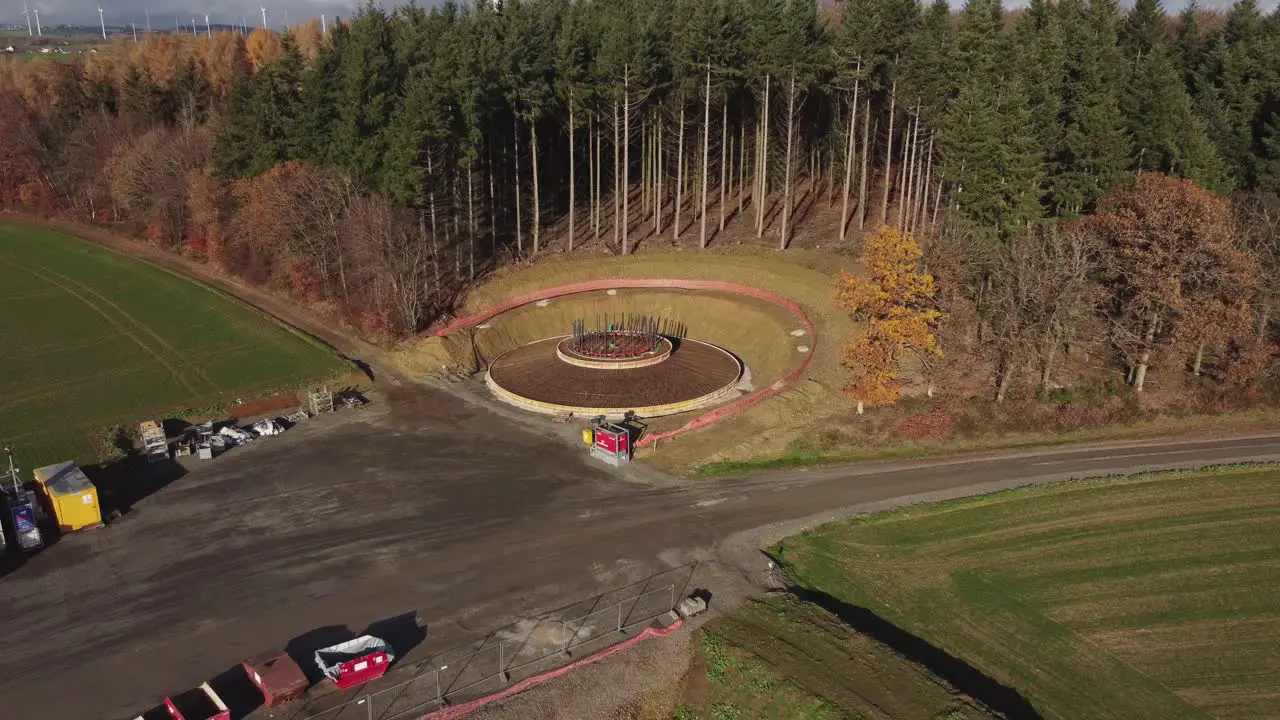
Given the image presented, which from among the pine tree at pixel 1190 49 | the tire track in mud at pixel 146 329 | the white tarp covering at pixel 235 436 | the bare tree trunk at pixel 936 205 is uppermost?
the pine tree at pixel 1190 49

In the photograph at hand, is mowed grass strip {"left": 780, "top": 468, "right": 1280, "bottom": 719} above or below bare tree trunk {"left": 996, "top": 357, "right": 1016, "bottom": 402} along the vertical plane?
below

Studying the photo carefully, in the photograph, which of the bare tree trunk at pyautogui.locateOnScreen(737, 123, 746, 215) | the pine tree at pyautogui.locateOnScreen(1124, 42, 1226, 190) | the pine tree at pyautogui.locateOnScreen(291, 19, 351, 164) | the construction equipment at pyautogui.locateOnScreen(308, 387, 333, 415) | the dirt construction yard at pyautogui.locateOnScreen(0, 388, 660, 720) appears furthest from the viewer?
the bare tree trunk at pyautogui.locateOnScreen(737, 123, 746, 215)

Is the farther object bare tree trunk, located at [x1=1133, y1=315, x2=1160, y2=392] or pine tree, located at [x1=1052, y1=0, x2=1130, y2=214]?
pine tree, located at [x1=1052, y1=0, x2=1130, y2=214]

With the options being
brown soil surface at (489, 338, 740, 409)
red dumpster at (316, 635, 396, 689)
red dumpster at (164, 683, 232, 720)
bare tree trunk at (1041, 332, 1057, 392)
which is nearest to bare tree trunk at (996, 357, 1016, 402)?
bare tree trunk at (1041, 332, 1057, 392)

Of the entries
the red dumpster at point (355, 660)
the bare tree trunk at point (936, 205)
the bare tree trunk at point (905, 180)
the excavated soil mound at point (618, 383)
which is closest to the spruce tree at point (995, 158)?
the bare tree trunk at point (936, 205)

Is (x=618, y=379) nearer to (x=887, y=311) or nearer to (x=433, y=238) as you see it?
(x=887, y=311)

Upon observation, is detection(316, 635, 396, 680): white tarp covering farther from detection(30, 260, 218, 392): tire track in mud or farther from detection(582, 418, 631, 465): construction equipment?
detection(30, 260, 218, 392): tire track in mud

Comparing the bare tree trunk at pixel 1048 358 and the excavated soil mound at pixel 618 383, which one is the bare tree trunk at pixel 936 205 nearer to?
the bare tree trunk at pixel 1048 358

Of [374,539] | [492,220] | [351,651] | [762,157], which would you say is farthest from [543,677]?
[762,157]
